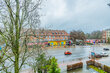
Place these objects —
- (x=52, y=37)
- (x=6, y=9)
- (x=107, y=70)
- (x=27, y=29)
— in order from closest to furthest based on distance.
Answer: (x=6, y=9), (x=27, y=29), (x=107, y=70), (x=52, y=37)

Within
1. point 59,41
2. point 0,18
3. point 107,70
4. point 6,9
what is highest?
point 6,9

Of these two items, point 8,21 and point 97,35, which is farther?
point 97,35

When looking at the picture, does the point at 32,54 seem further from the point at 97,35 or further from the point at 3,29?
the point at 97,35

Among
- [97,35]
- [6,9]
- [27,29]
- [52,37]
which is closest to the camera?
[6,9]

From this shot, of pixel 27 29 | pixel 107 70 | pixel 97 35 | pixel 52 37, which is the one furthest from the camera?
pixel 97 35

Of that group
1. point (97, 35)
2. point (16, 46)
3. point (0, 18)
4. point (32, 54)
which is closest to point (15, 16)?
point (0, 18)

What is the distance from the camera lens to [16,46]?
3.95 meters

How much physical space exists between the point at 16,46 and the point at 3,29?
1.02 metres

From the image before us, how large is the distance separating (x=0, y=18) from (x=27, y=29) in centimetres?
132

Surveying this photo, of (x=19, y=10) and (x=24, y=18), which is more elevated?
(x=19, y=10)

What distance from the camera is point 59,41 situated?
1415 inches

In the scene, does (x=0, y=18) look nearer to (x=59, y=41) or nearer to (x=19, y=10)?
(x=19, y=10)

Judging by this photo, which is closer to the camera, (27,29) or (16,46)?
(16,46)

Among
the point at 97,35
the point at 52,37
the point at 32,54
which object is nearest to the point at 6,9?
the point at 32,54
